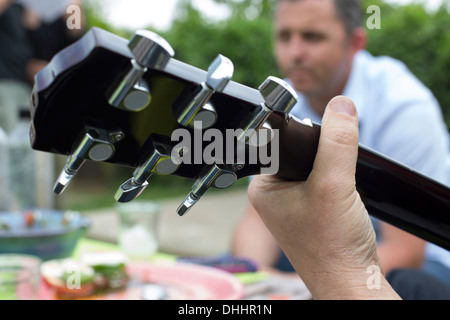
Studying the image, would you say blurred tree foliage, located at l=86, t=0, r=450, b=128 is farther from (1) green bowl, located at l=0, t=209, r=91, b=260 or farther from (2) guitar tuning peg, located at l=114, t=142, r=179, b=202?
A: (2) guitar tuning peg, located at l=114, t=142, r=179, b=202

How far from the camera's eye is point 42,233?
1287 millimetres

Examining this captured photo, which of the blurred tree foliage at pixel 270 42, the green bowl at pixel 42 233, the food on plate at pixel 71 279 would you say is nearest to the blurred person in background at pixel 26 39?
the green bowl at pixel 42 233

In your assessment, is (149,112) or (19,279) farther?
(19,279)

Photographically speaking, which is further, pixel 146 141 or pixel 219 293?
pixel 219 293

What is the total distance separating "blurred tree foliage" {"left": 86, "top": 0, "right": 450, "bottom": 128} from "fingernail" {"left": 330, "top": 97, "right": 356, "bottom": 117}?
5.54 metres

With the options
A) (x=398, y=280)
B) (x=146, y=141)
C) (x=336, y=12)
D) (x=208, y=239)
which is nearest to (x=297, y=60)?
(x=336, y=12)

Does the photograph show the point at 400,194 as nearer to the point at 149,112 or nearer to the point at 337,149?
the point at 337,149

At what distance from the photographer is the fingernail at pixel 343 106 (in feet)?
2.26

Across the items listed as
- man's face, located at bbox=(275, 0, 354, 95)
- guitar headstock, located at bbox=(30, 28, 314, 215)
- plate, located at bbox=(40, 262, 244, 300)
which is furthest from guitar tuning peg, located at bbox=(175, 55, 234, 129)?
man's face, located at bbox=(275, 0, 354, 95)

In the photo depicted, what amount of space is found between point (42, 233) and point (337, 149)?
0.93m

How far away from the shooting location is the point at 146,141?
583mm

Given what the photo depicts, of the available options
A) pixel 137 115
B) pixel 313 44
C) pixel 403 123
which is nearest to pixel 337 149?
pixel 137 115
